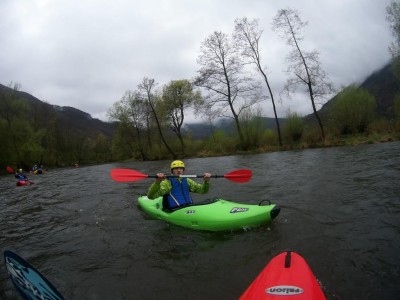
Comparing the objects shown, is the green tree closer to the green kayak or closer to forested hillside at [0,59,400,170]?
forested hillside at [0,59,400,170]

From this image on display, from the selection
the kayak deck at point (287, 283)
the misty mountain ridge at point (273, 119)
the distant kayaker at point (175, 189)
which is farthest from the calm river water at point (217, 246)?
the misty mountain ridge at point (273, 119)

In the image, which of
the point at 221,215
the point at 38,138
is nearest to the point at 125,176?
the point at 221,215

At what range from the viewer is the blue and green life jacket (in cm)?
624

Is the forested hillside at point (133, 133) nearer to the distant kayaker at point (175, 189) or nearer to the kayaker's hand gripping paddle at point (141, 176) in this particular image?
the kayaker's hand gripping paddle at point (141, 176)

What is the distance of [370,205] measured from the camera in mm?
6051

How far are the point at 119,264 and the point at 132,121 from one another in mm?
33809

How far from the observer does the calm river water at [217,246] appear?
368cm

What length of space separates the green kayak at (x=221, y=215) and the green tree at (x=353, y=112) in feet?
62.2

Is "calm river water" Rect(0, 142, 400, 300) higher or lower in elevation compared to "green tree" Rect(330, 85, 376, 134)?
lower

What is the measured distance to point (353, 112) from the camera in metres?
21.8

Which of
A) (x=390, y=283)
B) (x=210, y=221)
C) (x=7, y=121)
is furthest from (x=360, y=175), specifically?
(x=7, y=121)

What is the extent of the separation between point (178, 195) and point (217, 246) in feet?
5.53

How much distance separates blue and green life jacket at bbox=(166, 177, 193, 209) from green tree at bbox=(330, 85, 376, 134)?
1888 cm

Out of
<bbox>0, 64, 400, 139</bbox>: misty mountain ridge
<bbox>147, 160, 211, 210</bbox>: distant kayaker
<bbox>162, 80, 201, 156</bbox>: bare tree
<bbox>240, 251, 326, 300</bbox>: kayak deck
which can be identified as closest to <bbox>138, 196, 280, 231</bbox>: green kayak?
<bbox>147, 160, 211, 210</bbox>: distant kayaker
